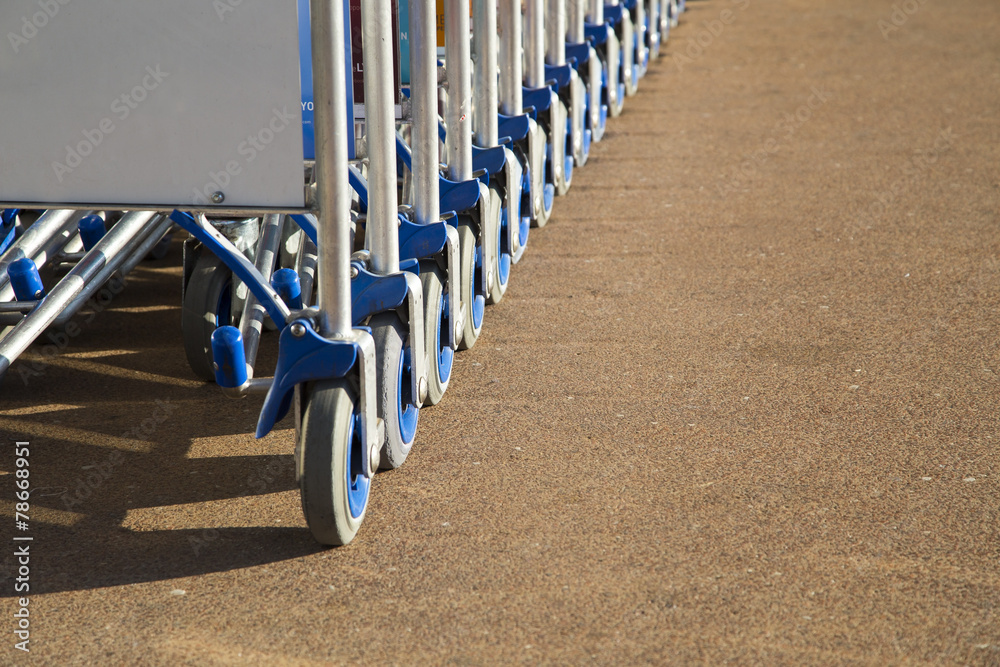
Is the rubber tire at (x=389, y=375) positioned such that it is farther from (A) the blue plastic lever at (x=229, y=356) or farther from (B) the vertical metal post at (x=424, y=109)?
(B) the vertical metal post at (x=424, y=109)

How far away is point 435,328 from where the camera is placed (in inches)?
134

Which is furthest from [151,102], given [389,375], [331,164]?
[389,375]

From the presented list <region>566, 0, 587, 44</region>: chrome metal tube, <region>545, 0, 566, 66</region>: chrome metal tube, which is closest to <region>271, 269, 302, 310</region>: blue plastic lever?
<region>545, 0, 566, 66</region>: chrome metal tube

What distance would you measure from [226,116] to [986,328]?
9.94 ft

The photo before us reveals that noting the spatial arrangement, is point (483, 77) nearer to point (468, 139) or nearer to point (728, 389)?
point (468, 139)

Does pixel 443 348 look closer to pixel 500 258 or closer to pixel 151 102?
pixel 500 258

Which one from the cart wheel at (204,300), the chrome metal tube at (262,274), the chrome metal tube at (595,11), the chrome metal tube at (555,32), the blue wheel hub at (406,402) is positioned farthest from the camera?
the chrome metal tube at (595,11)

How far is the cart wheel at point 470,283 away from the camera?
387cm

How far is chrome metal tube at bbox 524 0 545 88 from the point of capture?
5.00 metres

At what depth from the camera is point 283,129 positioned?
98.8 inches

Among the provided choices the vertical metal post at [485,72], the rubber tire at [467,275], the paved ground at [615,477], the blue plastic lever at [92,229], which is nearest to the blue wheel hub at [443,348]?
the paved ground at [615,477]

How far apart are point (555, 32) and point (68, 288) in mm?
3105

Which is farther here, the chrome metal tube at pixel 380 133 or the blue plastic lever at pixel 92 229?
the blue plastic lever at pixel 92 229

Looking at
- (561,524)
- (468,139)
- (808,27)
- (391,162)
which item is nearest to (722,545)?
(561,524)
